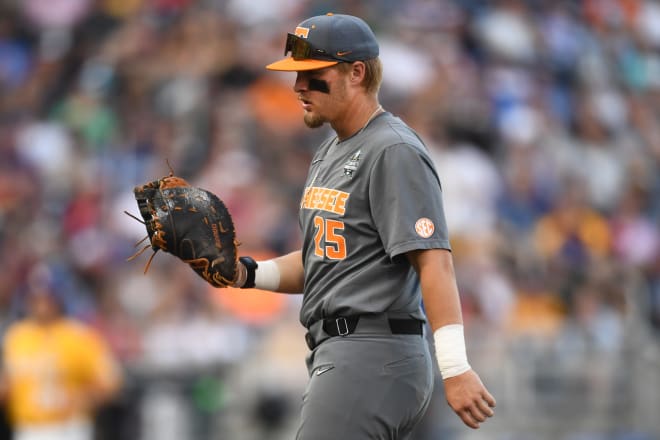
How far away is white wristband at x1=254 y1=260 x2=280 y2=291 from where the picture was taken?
15.9 ft

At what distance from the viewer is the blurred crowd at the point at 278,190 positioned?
9.20 metres

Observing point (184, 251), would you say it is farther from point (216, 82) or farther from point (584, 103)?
A: point (584, 103)

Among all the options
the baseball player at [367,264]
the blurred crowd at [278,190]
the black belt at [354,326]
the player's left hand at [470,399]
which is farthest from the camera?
the blurred crowd at [278,190]

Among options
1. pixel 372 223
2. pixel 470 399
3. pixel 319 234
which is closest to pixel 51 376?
pixel 319 234

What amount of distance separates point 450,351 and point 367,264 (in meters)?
0.46

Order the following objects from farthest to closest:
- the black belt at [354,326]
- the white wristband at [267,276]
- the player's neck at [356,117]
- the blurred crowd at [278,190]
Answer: the blurred crowd at [278,190] < the white wristband at [267,276] < the player's neck at [356,117] < the black belt at [354,326]

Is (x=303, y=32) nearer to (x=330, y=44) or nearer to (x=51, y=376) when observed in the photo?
(x=330, y=44)

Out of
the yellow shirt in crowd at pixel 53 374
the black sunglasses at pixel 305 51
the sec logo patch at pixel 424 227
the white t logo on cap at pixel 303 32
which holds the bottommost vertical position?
the yellow shirt in crowd at pixel 53 374

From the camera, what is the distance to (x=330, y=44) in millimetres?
4391

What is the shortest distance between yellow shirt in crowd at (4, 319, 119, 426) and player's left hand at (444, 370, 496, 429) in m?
4.76

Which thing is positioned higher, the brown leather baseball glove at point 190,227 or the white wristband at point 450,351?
the brown leather baseball glove at point 190,227

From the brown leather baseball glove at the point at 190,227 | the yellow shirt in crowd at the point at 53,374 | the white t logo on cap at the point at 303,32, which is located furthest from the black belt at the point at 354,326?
the yellow shirt in crowd at the point at 53,374

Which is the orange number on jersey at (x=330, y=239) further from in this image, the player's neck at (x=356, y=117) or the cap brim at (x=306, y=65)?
the cap brim at (x=306, y=65)

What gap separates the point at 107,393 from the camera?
8359 mm
